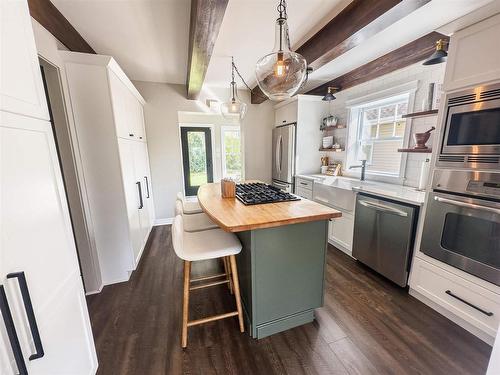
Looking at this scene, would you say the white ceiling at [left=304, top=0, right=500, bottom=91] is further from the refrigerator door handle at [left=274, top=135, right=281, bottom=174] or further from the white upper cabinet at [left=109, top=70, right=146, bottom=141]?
the white upper cabinet at [left=109, top=70, right=146, bottom=141]

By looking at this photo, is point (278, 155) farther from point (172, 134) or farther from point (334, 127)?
point (172, 134)

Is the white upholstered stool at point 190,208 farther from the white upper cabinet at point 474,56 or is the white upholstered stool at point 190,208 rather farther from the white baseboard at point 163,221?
the white upper cabinet at point 474,56

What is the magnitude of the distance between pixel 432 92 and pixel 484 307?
78.4 inches

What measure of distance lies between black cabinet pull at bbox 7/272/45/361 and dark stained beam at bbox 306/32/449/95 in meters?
3.29

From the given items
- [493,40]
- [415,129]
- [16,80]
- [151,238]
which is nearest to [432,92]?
[415,129]

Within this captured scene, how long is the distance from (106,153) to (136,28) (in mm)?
1245

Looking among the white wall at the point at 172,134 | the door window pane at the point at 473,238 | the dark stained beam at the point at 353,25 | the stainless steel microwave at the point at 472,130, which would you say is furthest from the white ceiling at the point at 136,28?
the door window pane at the point at 473,238

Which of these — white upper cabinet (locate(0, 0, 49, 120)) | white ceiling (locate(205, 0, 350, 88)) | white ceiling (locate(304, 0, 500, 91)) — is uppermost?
white ceiling (locate(205, 0, 350, 88))

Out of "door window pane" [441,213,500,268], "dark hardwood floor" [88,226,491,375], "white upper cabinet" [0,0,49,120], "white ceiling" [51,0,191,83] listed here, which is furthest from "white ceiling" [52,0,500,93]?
"dark hardwood floor" [88,226,491,375]

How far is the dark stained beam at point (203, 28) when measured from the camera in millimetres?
1396

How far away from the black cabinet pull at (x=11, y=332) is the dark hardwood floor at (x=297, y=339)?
0.87 meters

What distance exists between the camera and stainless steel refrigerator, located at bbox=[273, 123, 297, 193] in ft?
11.9

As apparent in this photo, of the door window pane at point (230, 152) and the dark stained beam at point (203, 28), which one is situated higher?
the dark stained beam at point (203, 28)

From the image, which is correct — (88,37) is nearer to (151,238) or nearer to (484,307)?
(151,238)
